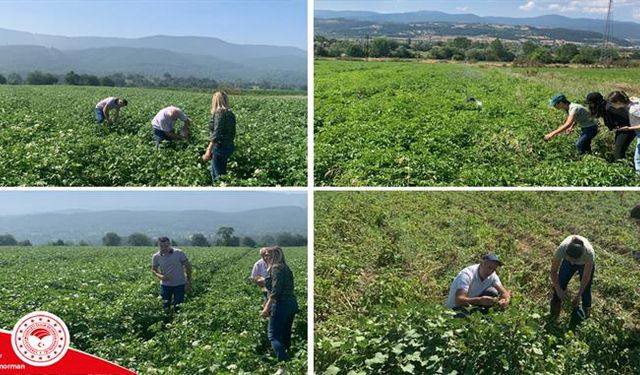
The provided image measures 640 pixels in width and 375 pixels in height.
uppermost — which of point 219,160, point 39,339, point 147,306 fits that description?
point 219,160

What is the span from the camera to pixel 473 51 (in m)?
7.24

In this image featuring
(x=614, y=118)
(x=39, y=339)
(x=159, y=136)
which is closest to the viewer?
(x=39, y=339)

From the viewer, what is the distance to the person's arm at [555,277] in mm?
5609

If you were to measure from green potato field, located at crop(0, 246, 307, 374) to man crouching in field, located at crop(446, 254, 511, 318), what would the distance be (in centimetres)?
115

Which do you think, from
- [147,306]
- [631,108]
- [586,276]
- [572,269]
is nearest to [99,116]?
[147,306]

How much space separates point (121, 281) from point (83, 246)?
41 cm

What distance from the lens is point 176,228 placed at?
5633 millimetres

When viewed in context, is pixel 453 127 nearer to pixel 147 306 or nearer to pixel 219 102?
pixel 219 102

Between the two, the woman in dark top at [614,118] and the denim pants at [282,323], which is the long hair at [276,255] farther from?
the woman in dark top at [614,118]

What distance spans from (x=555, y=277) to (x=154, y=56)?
3986mm

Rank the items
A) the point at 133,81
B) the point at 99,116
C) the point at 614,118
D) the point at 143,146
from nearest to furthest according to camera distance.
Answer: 1. the point at 143,146
2. the point at 614,118
3. the point at 99,116
4. the point at 133,81

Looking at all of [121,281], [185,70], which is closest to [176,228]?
[121,281]

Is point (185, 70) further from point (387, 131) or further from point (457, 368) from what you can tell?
point (457, 368)

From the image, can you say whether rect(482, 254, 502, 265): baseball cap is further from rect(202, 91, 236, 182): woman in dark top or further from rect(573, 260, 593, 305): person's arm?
rect(202, 91, 236, 182): woman in dark top
